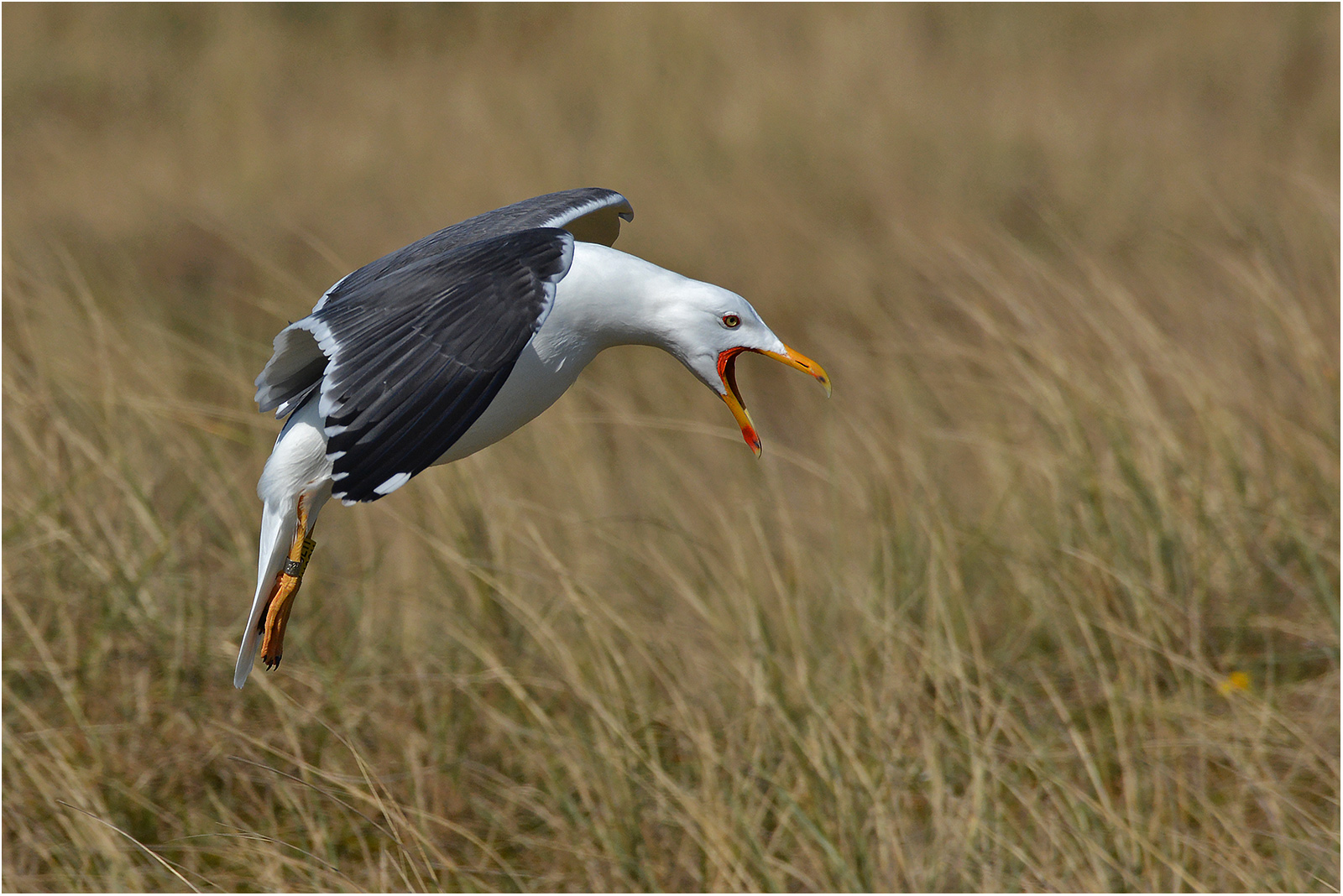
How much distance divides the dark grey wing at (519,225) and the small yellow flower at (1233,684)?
5.79ft

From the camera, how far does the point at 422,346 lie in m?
1.38

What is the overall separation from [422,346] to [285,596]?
1.17 feet

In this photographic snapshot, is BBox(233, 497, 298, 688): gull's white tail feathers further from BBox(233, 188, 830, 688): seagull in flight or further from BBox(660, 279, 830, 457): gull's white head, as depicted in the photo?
BBox(660, 279, 830, 457): gull's white head

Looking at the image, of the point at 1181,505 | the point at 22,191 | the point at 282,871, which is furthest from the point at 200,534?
the point at 22,191

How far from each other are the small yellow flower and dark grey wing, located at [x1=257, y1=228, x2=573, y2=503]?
6.85 feet

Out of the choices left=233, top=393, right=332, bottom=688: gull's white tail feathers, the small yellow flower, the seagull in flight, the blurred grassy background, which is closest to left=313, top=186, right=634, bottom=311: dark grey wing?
the seagull in flight

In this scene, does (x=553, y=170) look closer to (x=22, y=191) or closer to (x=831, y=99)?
(x=831, y=99)

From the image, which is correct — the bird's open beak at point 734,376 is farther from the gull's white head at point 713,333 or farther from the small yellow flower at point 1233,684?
the small yellow flower at point 1233,684

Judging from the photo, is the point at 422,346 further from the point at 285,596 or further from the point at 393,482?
the point at 285,596

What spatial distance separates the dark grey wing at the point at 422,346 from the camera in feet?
4.22

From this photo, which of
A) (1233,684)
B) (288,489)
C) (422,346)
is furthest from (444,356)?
(1233,684)

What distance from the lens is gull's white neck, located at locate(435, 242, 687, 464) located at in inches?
56.6

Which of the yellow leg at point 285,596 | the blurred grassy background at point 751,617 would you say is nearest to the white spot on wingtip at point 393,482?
the yellow leg at point 285,596

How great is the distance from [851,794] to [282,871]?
122cm
